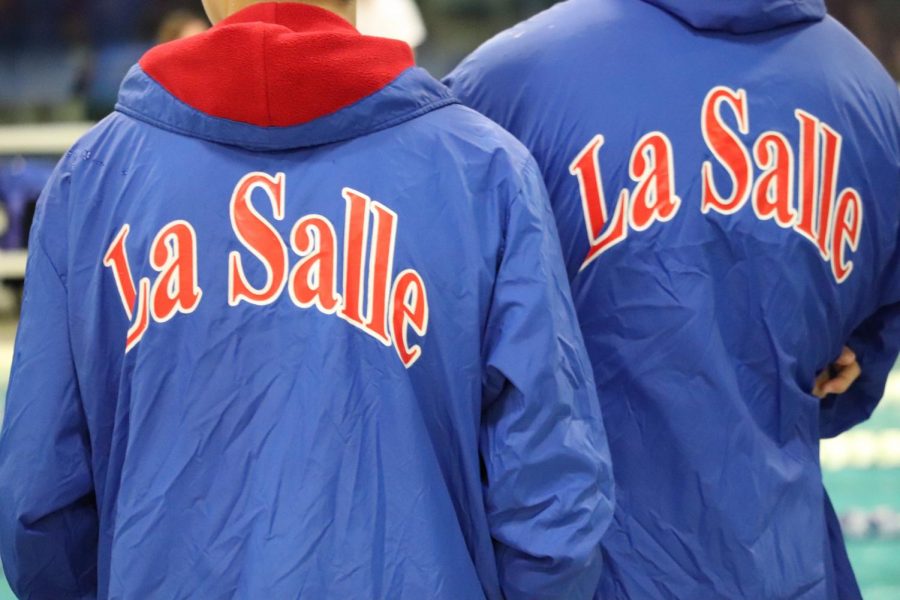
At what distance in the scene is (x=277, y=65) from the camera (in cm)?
133

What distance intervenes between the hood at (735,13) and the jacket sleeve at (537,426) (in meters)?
0.41

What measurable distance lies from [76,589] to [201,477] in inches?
9.8

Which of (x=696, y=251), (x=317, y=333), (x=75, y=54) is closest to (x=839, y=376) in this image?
(x=696, y=251)

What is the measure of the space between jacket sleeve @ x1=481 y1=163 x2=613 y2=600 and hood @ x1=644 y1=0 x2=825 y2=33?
1.33 feet

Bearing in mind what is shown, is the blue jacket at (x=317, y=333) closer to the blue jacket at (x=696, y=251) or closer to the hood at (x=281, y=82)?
the hood at (x=281, y=82)

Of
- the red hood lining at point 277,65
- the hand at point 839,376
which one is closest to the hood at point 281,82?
the red hood lining at point 277,65

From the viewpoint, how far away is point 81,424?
4.72 feet

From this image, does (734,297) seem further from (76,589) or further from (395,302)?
(76,589)

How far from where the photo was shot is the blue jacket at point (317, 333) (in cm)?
135

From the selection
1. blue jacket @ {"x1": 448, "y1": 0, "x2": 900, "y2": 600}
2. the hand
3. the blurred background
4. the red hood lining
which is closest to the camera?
the red hood lining

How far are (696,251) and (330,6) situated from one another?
537 mm

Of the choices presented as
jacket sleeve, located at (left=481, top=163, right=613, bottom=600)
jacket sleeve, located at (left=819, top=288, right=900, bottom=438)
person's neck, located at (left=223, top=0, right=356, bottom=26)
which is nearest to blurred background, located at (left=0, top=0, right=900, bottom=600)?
jacket sleeve, located at (left=819, top=288, right=900, bottom=438)

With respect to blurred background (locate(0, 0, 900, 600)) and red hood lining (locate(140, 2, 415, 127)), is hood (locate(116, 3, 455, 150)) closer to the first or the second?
red hood lining (locate(140, 2, 415, 127))

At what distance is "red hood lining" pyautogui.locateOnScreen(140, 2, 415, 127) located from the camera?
4.38ft
